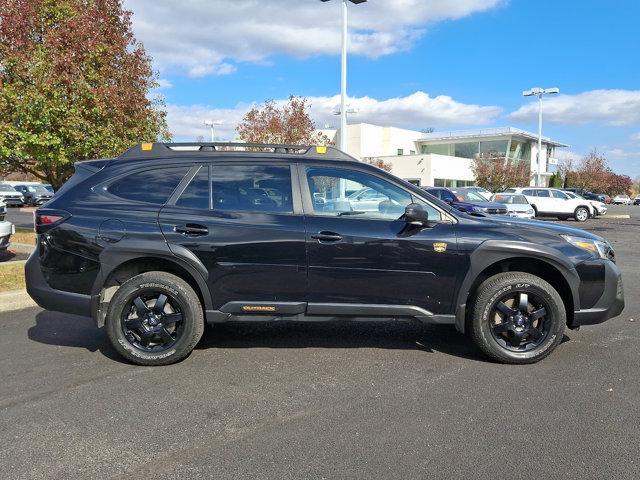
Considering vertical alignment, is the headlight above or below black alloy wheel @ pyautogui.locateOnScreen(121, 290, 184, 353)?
above

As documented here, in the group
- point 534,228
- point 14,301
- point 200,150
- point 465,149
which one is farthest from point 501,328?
point 465,149

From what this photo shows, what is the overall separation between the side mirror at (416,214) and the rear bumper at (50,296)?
285cm

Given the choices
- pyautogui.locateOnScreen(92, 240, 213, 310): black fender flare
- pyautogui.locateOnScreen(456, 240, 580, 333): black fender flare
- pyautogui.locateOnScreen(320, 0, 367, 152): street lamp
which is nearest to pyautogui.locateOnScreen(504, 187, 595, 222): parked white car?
A: pyautogui.locateOnScreen(320, 0, 367, 152): street lamp

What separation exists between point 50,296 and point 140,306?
84cm

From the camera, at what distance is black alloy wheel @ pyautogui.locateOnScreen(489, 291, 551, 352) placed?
449 centimetres

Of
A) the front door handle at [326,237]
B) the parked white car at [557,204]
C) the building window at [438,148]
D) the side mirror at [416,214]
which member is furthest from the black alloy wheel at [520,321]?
the building window at [438,148]

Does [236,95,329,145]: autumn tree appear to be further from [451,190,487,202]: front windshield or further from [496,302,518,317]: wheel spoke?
[496,302,518,317]: wheel spoke

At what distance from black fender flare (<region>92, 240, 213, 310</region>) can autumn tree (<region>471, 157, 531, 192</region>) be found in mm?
42640

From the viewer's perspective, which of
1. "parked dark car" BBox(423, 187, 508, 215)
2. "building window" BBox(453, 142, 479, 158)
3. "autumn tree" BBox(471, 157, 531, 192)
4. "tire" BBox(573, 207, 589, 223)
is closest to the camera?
"parked dark car" BBox(423, 187, 508, 215)

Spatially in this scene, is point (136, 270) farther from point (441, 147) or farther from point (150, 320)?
point (441, 147)

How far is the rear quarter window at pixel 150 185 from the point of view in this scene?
4.58 metres

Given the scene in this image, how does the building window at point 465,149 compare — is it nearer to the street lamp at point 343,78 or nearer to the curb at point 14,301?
the street lamp at point 343,78

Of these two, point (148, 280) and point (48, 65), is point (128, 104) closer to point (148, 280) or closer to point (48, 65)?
point (48, 65)

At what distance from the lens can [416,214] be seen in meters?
4.30
